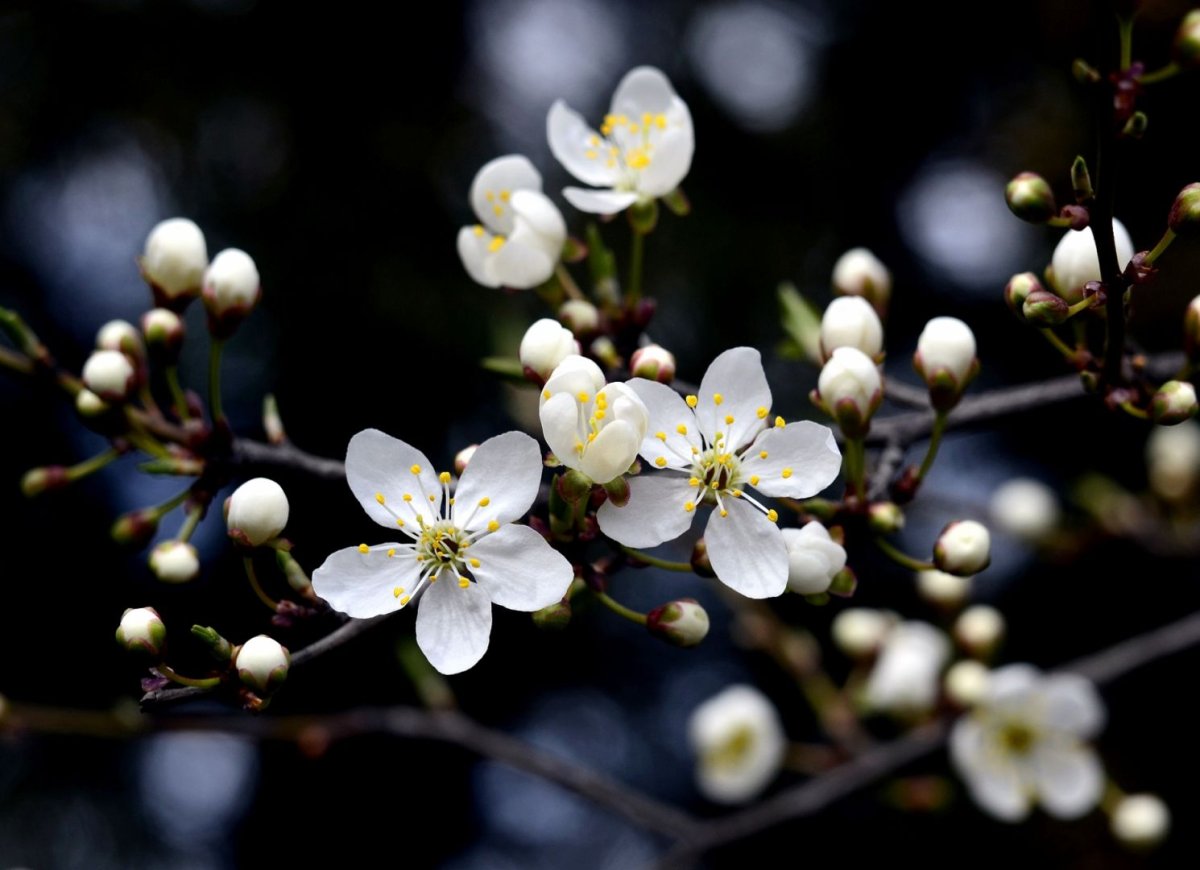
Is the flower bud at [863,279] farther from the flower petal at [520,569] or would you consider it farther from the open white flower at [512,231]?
the flower petal at [520,569]

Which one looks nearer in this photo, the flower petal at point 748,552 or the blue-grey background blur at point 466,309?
the flower petal at point 748,552

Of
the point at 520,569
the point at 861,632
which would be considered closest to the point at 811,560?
the point at 520,569

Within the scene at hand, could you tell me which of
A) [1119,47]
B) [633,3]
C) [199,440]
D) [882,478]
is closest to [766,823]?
[882,478]

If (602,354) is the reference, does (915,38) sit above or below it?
above

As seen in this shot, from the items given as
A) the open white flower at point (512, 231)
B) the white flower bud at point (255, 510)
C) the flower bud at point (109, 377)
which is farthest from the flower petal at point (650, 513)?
the flower bud at point (109, 377)

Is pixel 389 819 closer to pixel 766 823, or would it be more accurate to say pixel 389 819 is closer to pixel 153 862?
pixel 153 862

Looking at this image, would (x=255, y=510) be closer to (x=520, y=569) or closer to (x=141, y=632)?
(x=141, y=632)

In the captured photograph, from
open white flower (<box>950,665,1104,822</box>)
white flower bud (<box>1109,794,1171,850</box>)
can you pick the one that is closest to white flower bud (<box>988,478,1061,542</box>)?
open white flower (<box>950,665,1104,822</box>)
